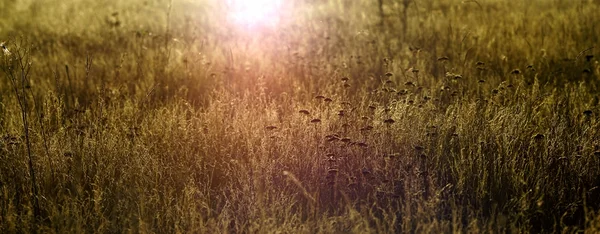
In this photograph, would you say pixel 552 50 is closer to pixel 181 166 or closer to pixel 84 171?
pixel 181 166

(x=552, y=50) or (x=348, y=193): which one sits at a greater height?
(x=552, y=50)

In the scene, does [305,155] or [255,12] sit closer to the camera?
[305,155]

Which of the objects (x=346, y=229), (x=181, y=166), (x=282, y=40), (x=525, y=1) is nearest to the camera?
(x=346, y=229)

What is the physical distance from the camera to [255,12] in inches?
304

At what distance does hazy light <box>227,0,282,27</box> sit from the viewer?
7383mm

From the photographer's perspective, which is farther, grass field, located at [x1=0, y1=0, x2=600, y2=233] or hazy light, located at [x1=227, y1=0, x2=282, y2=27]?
hazy light, located at [x1=227, y1=0, x2=282, y2=27]

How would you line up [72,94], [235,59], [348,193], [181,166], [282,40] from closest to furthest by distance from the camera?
1. [348,193]
2. [181,166]
3. [72,94]
4. [235,59]
5. [282,40]

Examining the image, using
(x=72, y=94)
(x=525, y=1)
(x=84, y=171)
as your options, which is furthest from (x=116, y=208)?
(x=525, y=1)

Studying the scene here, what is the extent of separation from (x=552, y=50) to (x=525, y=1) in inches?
84.0

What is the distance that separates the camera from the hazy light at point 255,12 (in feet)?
24.2

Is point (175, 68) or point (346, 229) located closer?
point (346, 229)

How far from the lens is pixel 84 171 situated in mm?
3223

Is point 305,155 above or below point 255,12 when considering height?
below

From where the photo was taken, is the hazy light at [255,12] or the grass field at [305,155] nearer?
the grass field at [305,155]
